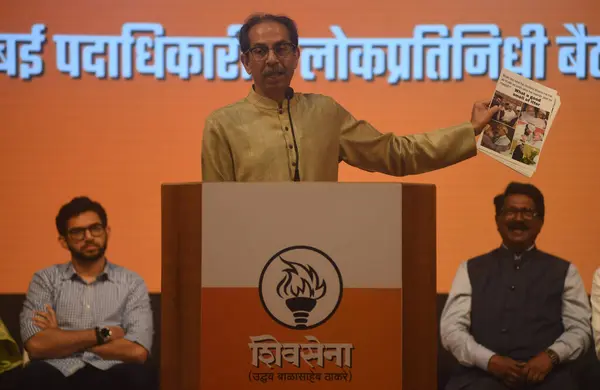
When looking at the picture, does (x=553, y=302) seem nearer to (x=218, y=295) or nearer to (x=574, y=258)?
(x=574, y=258)

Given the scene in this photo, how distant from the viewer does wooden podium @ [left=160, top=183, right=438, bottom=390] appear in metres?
1.31

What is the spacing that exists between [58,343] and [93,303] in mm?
222

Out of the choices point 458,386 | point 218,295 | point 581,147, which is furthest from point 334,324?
point 581,147

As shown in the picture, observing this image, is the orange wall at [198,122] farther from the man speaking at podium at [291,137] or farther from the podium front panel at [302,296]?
the podium front panel at [302,296]

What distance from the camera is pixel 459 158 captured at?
1.91 meters

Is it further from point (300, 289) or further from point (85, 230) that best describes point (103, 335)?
point (300, 289)

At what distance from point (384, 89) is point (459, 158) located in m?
1.96

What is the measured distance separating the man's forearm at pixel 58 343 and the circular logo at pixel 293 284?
219cm

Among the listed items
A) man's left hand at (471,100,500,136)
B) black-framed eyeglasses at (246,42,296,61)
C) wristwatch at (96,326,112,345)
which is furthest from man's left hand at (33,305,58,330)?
man's left hand at (471,100,500,136)

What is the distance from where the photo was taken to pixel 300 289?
1.29 meters

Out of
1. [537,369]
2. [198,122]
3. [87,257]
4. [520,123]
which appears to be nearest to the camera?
[520,123]

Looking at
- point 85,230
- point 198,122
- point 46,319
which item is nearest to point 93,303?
point 46,319

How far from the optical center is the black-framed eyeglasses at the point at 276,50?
195 cm

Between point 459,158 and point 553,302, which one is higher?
point 459,158
